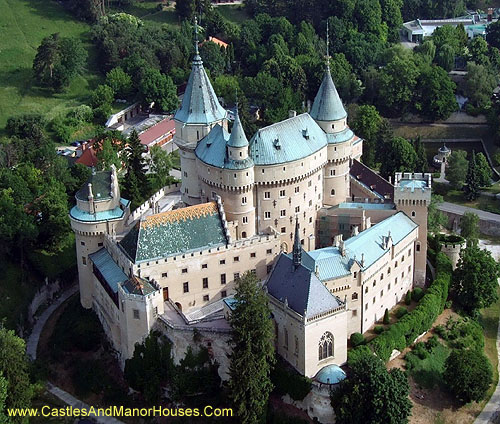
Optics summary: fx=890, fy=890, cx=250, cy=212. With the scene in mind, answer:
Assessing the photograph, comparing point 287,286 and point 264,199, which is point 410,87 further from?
point 287,286

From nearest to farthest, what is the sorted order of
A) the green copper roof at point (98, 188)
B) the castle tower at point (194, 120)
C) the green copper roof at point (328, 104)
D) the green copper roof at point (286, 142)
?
the green copper roof at point (286, 142) < the green copper roof at point (98, 188) < the castle tower at point (194, 120) < the green copper roof at point (328, 104)

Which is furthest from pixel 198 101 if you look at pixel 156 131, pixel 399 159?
pixel 156 131

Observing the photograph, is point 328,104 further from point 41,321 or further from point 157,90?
point 157,90

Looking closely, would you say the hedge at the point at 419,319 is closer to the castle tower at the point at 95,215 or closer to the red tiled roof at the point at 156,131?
the castle tower at the point at 95,215

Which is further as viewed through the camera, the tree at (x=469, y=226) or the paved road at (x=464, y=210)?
the paved road at (x=464, y=210)

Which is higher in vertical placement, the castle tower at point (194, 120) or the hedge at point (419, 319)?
the castle tower at point (194, 120)

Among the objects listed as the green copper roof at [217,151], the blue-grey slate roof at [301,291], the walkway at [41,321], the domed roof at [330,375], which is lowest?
the walkway at [41,321]

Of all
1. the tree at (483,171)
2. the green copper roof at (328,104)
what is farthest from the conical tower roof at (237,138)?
the tree at (483,171)
